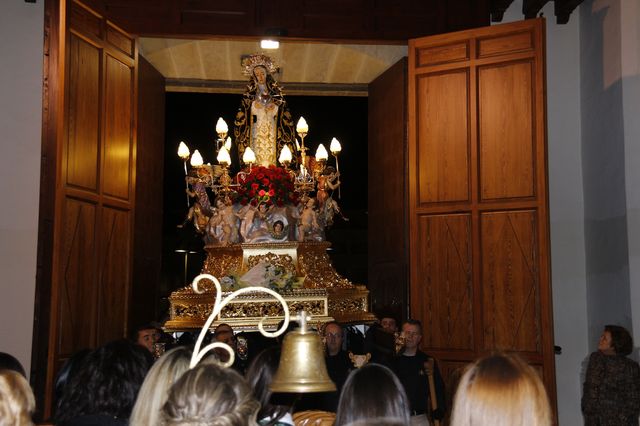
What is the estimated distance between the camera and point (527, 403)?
2201mm

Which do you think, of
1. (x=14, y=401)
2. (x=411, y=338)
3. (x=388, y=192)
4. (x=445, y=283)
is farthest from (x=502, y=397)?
(x=388, y=192)

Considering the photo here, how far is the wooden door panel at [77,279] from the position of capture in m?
6.73

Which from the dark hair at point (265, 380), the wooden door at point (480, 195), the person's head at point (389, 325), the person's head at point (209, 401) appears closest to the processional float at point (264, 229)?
the person's head at point (389, 325)

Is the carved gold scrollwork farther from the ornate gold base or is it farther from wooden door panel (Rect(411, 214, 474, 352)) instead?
wooden door panel (Rect(411, 214, 474, 352))

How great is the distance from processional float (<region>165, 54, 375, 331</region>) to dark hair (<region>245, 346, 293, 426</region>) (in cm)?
511

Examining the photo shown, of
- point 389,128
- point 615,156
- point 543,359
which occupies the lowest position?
point 543,359

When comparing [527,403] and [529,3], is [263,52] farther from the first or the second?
[527,403]

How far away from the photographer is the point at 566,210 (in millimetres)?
8445

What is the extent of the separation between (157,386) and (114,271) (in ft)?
17.8

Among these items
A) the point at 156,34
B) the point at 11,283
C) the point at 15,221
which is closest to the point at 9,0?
the point at 156,34

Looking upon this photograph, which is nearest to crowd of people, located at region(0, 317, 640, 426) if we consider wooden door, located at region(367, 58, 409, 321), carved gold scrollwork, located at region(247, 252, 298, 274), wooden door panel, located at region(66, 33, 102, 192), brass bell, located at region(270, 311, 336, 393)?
brass bell, located at region(270, 311, 336, 393)

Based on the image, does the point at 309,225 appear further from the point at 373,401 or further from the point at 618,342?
the point at 373,401

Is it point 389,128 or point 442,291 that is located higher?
point 389,128

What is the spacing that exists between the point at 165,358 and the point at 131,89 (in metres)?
6.08
